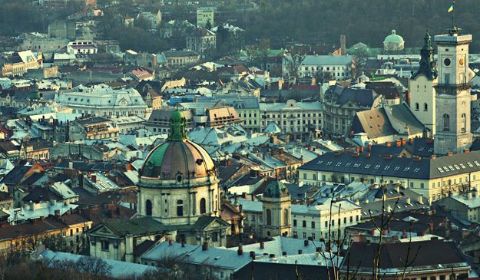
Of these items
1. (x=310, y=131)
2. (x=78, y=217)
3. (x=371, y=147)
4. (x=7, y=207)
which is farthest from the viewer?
(x=310, y=131)

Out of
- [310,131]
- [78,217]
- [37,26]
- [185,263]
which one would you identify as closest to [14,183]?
[78,217]

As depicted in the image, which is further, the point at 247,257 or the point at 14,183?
the point at 14,183

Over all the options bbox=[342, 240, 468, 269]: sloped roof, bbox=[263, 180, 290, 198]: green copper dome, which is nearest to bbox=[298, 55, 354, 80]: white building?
bbox=[263, 180, 290, 198]: green copper dome

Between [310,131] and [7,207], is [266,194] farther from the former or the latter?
[310,131]

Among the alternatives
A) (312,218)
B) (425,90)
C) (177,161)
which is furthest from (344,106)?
(177,161)

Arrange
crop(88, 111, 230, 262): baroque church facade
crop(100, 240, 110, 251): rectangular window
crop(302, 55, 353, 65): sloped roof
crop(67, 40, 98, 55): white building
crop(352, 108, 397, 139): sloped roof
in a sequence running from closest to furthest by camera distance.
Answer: crop(88, 111, 230, 262): baroque church facade, crop(100, 240, 110, 251): rectangular window, crop(352, 108, 397, 139): sloped roof, crop(302, 55, 353, 65): sloped roof, crop(67, 40, 98, 55): white building

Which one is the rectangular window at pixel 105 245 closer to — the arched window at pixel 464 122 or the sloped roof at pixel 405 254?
the sloped roof at pixel 405 254

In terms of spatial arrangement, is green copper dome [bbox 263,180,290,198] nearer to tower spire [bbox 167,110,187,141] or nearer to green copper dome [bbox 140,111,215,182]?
green copper dome [bbox 140,111,215,182]
